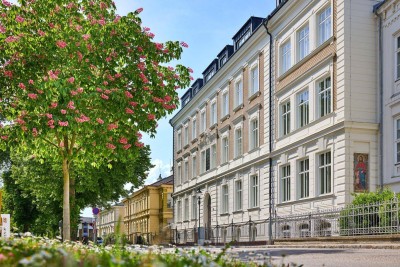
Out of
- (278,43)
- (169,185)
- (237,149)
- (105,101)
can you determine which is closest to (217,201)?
(237,149)

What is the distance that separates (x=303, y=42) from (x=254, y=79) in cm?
696

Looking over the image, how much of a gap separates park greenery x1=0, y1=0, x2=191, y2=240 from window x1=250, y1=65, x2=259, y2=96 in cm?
1410

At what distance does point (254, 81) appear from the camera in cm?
3275

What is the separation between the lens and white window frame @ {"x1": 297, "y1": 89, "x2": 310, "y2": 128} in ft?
82.7

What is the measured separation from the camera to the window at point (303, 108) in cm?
2533

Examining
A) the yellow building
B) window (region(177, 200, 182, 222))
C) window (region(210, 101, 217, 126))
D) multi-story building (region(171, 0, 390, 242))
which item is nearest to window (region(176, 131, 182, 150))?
window (region(177, 200, 182, 222))

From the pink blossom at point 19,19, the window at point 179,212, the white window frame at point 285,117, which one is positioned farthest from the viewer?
the window at point 179,212

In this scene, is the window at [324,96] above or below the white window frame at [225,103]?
below

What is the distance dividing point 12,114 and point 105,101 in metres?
2.69

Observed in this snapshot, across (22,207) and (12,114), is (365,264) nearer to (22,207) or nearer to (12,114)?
(12,114)

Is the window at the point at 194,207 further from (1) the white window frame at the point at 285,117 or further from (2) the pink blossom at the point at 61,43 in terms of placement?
(2) the pink blossom at the point at 61,43

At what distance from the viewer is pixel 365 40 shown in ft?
73.3

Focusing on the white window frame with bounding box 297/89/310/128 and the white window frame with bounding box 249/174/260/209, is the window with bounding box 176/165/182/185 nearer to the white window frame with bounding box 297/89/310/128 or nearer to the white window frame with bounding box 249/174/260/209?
the white window frame with bounding box 249/174/260/209

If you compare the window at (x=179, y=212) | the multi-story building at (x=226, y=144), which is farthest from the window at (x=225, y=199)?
the window at (x=179, y=212)
